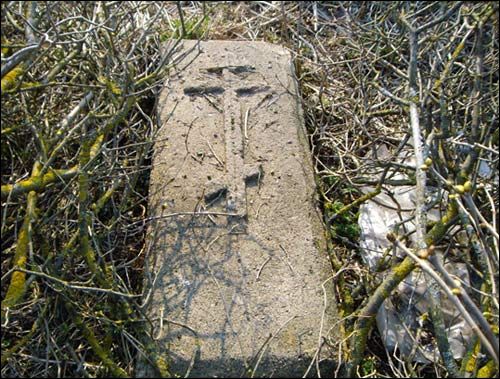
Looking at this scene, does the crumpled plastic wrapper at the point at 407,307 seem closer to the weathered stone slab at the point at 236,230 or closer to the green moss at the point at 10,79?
the weathered stone slab at the point at 236,230

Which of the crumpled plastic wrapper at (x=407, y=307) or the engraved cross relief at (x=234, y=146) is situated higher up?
the engraved cross relief at (x=234, y=146)

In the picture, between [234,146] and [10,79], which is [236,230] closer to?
[234,146]

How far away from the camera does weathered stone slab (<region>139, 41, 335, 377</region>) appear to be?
2500 mm

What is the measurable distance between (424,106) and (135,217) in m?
1.47

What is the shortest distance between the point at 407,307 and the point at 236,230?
2.63 feet

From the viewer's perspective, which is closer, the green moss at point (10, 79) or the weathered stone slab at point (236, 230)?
the weathered stone slab at point (236, 230)

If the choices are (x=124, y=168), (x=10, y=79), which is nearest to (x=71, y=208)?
(x=124, y=168)

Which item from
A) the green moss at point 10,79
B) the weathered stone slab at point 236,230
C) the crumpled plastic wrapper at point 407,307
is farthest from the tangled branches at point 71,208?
the crumpled plastic wrapper at point 407,307

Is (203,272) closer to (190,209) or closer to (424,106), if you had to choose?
(190,209)

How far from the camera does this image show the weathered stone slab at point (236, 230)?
2.50 meters

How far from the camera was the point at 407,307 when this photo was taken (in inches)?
111

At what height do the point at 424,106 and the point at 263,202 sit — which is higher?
the point at 424,106

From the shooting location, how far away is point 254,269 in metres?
2.74

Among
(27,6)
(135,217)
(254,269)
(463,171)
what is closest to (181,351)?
(254,269)
